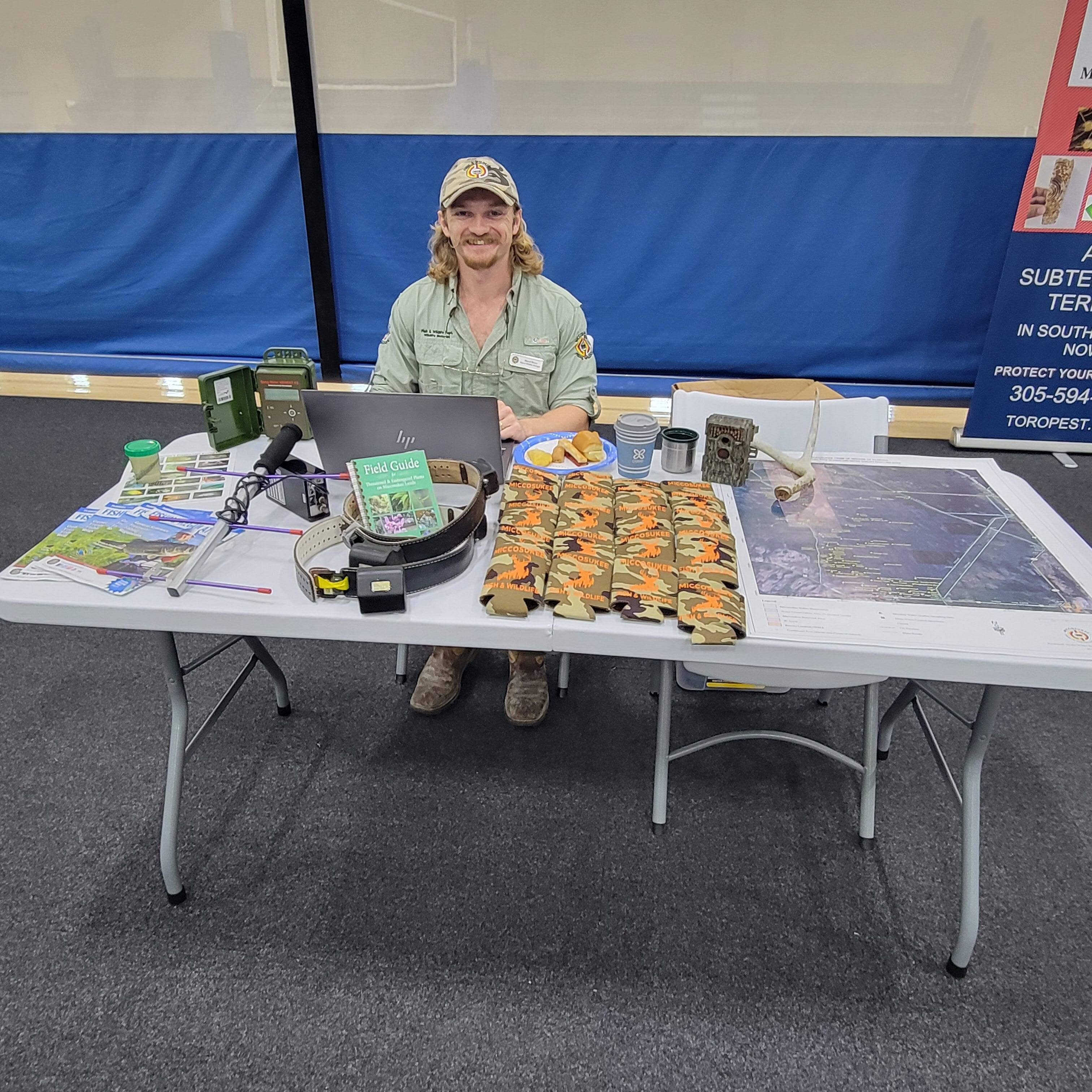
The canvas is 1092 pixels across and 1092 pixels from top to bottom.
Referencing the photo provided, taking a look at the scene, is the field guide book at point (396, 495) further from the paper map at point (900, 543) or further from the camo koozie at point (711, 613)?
the paper map at point (900, 543)

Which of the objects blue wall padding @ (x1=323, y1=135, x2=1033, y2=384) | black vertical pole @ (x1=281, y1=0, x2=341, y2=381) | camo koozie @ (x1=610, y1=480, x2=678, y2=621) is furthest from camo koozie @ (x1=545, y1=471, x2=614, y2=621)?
black vertical pole @ (x1=281, y1=0, x2=341, y2=381)

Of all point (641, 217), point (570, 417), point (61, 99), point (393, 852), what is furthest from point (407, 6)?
point (393, 852)

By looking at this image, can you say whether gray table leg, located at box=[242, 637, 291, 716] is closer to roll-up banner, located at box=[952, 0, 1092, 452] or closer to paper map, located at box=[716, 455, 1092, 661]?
paper map, located at box=[716, 455, 1092, 661]

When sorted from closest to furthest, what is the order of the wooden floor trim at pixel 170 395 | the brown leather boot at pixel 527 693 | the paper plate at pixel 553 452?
1. the paper plate at pixel 553 452
2. the brown leather boot at pixel 527 693
3. the wooden floor trim at pixel 170 395

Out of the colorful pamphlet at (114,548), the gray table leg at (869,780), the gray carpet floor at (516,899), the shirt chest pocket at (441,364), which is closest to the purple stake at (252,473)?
the colorful pamphlet at (114,548)

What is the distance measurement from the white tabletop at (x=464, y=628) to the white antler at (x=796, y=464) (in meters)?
0.41

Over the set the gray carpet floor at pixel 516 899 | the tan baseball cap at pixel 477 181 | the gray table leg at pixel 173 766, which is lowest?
the gray carpet floor at pixel 516 899

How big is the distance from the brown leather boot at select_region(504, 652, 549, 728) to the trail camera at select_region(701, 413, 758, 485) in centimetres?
70

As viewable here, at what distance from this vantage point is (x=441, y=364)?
2.01 m

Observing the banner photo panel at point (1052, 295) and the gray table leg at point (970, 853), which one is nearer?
the gray table leg at point (970, 853)

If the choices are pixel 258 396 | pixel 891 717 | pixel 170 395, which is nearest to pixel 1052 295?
pixel 891 717

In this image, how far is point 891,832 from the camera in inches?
65.7

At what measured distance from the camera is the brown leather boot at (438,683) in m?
1.98

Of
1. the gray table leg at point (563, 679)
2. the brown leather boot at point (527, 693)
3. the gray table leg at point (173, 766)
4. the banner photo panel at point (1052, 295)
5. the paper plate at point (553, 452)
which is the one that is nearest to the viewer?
the gray table leg at point (173, 766)
